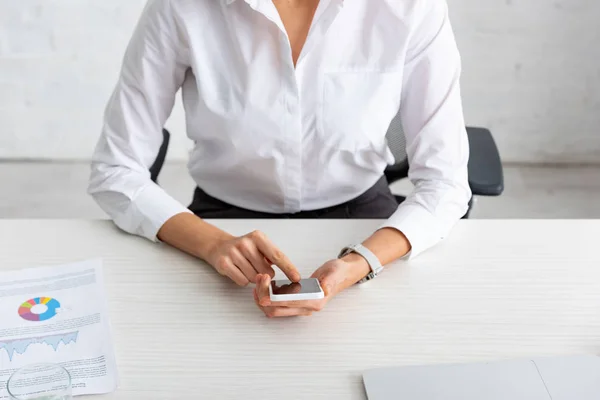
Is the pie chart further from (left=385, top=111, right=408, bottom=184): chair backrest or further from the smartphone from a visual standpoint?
(left=385, top=111, right=408, bottom=184): chair backrest

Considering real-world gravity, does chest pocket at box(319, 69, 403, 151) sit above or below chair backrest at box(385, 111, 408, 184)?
above

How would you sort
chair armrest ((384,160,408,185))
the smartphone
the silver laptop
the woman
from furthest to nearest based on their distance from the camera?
chair armrest ((384,160,408,185)) < the woman < the smartphone < the silver laptop

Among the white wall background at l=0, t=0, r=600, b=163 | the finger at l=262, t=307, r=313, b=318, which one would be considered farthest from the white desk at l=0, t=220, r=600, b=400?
the white wall background at l=0, t=0, r=600, b=163

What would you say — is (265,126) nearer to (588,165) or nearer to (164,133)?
(164,133)

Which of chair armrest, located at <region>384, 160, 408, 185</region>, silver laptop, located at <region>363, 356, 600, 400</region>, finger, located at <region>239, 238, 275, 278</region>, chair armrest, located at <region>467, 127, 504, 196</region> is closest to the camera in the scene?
silver laptop, located at <region>363, 356, 600, 400</region>

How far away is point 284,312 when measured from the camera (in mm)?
975

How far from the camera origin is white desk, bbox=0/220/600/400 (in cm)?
89

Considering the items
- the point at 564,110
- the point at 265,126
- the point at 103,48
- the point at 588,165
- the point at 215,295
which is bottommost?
the point at 588,165

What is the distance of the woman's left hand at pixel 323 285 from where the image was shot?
0.98 meters

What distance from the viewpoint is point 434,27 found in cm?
122

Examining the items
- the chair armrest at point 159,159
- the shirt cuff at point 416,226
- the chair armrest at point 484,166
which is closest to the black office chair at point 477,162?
the chair armrest at point 484,166

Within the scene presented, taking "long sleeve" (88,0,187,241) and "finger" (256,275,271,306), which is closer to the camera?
"finger" (256,275,271,306)

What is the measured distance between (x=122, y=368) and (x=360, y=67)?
0.67 meters

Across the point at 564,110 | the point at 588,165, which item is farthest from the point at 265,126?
the point at 588,165
